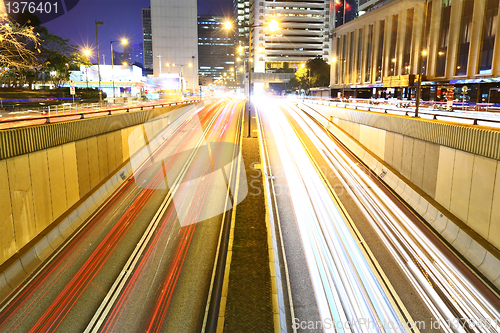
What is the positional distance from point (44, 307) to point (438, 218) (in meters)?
14.4

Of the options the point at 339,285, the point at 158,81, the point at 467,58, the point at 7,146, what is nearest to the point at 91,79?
the point at 158,81

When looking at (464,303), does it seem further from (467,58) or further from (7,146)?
(467,58)

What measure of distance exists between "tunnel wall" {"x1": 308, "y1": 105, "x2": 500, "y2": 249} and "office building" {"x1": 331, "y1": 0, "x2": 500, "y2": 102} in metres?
4.02

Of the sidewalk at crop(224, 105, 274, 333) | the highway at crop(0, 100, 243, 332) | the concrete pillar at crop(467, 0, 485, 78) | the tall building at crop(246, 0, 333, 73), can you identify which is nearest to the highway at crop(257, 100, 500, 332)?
the sidewalk at crop(224, 105, 274, 333)

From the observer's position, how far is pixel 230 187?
66.5ft

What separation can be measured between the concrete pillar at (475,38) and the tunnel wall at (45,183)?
152 feet

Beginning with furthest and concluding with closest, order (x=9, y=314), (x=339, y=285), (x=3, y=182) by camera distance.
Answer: (x=3, y=182) → (x=339, y=285) → (x=9, y=314)

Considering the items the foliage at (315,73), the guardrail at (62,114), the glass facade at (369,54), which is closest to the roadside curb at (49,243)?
the guardrail at (62,114)

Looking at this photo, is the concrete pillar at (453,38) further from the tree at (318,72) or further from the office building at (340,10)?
the office building at (340,10)

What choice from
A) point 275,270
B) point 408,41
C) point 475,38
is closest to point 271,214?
point 275,270

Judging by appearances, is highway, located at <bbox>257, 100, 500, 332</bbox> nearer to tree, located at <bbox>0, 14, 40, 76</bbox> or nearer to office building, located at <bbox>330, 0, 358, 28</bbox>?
tree, located at <bbox>0, 14, 40, 76</bbox>

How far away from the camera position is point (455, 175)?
14.2 m

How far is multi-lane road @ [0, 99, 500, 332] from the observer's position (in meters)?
9.52

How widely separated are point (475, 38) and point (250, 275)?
49.7 metres
